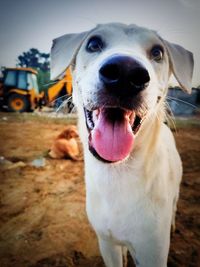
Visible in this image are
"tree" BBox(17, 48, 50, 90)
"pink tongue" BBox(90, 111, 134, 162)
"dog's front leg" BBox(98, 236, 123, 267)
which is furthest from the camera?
"tree" BBox(17, 48, 50, 90)

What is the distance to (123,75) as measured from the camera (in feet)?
2.38

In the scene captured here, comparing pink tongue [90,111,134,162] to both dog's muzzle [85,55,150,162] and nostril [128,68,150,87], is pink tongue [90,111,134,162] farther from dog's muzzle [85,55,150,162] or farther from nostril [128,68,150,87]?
nostril [128,68,150,87]

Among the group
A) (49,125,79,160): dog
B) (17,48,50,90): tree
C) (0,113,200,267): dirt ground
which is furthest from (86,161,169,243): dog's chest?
(49,125,79,160): dog

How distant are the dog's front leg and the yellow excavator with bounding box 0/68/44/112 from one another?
195cm

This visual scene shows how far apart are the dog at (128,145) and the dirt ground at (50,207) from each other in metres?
0.51

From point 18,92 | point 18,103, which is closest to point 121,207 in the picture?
point 18,103

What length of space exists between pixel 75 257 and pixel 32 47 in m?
1.45

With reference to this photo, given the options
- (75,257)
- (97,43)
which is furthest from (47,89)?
(97,43)

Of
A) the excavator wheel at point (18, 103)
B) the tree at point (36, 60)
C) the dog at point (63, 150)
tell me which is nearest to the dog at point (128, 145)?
the tree at point (36, 60)

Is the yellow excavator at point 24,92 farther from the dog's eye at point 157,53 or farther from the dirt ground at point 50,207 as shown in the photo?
the dog's eye at point 157,53

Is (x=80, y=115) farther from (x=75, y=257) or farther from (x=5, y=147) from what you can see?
(x=5, y=147)

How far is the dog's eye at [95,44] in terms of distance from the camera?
954 mm

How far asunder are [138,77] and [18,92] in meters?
2.51

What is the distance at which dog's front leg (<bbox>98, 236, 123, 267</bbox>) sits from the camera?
1.12m
